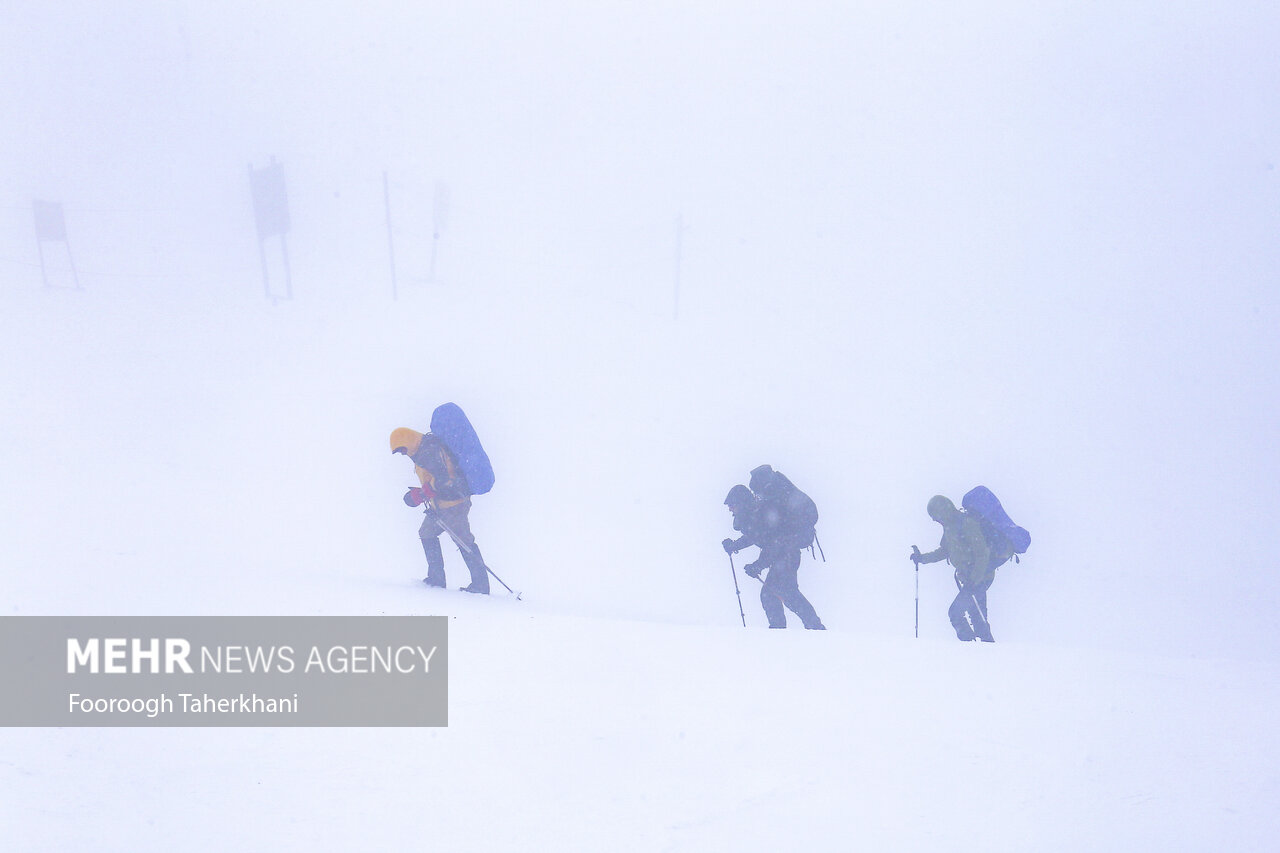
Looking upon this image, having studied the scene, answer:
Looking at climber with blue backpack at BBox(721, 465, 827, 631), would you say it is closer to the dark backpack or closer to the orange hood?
the dark backpack

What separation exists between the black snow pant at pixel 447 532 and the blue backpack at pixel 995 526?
171 inches

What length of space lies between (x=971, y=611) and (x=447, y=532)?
4.89 meters

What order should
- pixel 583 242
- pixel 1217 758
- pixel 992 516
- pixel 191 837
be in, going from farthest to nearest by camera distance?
1. pixel 583 242
2. pixel 992 516
3. pixel 1217 758
4. pixel 191 837

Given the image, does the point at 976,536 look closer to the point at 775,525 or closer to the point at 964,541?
the point at 964,541

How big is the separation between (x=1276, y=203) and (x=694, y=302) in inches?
1598

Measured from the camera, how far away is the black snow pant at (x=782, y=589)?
7.33m

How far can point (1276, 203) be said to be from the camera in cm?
5094

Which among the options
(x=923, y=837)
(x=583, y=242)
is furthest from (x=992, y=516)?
(x=583, y=242)

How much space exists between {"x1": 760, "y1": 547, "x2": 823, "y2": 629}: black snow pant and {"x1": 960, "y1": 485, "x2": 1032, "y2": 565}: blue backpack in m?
1.66

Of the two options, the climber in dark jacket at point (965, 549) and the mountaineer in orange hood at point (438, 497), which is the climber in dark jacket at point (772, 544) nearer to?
the climber in dark jacket at point (965, 549)

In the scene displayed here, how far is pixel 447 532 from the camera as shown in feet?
22.8

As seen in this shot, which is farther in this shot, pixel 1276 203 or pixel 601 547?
pixel 1276 203

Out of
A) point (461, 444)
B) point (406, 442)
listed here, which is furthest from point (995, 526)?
point (406, 442)

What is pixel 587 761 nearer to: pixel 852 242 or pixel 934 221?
pixel 852 242
